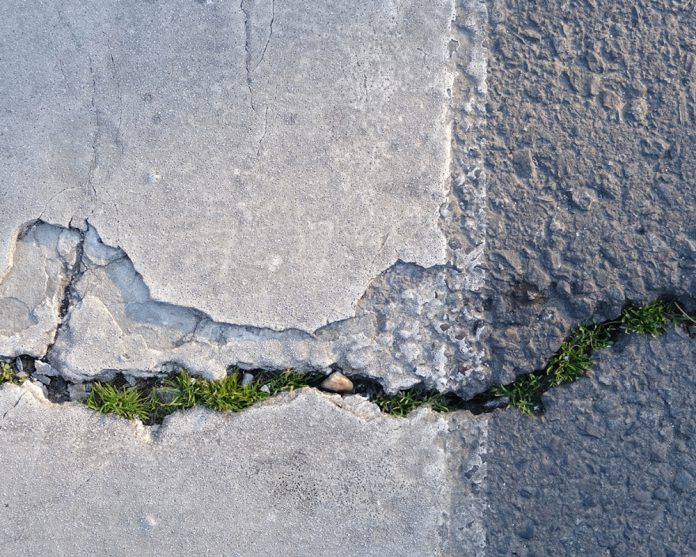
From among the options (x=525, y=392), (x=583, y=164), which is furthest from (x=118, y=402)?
(x=583, y=164)

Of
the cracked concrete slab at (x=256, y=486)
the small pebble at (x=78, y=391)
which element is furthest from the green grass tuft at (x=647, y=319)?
the small pebble at (x=78, y=391)

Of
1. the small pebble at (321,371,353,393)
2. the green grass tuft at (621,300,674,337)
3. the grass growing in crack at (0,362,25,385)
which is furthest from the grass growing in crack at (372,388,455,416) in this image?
the grass growing in crack at (0,362,25,385)

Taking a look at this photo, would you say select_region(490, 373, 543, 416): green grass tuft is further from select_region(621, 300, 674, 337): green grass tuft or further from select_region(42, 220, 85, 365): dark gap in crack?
select_region(42, 220, 85, 365): dark gap in crack

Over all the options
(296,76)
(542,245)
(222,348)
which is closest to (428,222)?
(542,245)

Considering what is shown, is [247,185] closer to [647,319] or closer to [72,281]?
[72,281]

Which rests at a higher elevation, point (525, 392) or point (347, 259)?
point (347, 259)

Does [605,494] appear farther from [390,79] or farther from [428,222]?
[390,79]

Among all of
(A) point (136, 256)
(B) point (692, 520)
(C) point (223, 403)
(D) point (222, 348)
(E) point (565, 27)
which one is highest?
(E) point (565, 27)
